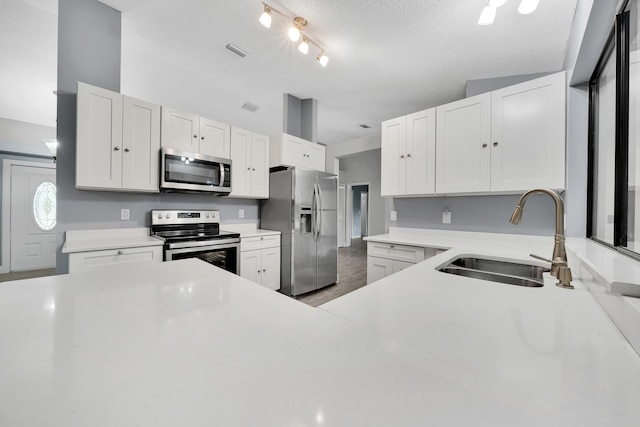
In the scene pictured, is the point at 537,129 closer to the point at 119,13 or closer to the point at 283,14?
the point at 283,14

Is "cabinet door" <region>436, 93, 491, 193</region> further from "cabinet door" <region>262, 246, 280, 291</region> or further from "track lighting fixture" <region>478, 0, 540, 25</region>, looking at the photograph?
"cabinet door" <region>262, 246, 280, 291</region>

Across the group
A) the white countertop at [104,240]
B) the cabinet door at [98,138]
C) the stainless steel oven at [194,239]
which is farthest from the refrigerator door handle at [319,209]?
the cabinet door at [98,138]

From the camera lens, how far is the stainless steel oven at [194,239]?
2314 mm

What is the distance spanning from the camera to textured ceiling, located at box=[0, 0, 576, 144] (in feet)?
6.60

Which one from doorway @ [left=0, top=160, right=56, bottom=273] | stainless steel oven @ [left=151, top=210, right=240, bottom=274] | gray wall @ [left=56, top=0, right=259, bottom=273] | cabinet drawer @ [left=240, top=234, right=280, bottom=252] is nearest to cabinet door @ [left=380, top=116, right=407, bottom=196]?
cabinet drawer @ [left=240, top=234, right=280, bottom=252]

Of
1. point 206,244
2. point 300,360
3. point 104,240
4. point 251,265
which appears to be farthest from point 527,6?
point 104,240

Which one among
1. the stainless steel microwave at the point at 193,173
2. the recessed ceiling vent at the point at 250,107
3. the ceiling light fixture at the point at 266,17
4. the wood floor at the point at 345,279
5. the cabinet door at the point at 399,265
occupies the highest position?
the recessed ceiling vent at the point at 250,107

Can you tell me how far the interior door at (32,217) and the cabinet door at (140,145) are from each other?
13.2 feet

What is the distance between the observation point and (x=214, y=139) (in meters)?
2.88

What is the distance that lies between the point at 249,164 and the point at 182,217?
3.37 feet

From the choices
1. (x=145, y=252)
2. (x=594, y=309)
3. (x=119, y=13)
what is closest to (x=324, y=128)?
(x=119, y=13)

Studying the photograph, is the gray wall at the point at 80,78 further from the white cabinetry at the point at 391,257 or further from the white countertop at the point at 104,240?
the white cabinetry at the point at 391,257

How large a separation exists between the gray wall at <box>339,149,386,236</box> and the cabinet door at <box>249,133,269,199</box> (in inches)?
137

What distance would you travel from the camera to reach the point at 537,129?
2.10 metres
